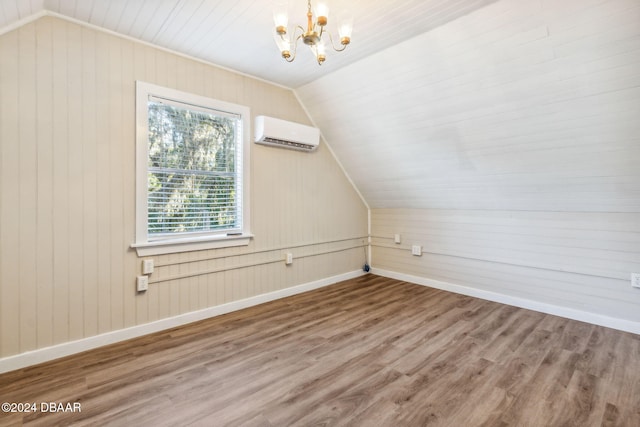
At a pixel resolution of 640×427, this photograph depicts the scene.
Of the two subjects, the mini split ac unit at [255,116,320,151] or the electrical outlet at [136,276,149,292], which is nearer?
the electrical outlet at [136,276,149,292]

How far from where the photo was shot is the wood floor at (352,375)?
169cm

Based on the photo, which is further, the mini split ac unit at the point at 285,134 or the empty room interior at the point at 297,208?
the mini split ac unit at the point at 285,134

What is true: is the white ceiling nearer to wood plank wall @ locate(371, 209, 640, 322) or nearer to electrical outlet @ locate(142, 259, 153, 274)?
electrical outlet @ locate(142, 259, 153, 274)

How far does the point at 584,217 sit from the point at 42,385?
460 cm

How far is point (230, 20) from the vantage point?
2318 millimetres

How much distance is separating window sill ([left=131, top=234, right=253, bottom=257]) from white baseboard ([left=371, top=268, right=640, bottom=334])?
8.03ft

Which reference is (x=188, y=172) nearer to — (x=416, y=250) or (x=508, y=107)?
(x=508, y=107)

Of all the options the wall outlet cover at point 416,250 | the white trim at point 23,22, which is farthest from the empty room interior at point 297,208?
the wall outlet cover at point 416,250

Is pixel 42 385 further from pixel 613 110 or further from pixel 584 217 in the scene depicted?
pixel 584 217

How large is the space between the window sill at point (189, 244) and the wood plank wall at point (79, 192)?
0.21 feet

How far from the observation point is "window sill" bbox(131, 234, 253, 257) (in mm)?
2666

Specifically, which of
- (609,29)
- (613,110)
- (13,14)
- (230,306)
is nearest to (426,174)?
(613,110)

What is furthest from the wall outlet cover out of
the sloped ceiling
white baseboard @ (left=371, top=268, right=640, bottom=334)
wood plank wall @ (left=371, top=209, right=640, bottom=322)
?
the sloped ceiling

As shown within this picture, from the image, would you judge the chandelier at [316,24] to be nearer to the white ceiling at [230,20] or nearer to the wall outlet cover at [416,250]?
the white ceiling at [230,20]
